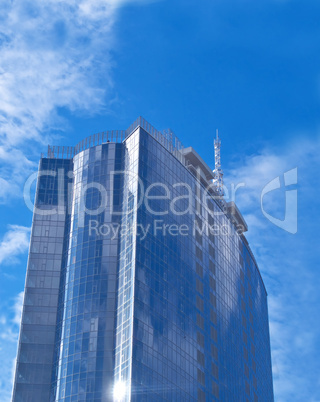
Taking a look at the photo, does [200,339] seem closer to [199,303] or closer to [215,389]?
[199,303]

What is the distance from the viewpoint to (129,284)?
142m

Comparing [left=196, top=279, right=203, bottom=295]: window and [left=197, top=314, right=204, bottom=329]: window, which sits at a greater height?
[left=196, top=279, right=203, bottom=295]: window

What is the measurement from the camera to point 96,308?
5679 inches

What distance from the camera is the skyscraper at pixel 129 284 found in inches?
5463

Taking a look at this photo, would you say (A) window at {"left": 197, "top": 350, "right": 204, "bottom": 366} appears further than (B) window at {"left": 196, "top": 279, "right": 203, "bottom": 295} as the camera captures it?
No

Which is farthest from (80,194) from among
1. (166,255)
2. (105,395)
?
(105,395)

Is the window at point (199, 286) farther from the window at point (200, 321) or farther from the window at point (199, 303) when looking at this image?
the window at point (200, 321)

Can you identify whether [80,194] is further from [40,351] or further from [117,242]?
[40,351]

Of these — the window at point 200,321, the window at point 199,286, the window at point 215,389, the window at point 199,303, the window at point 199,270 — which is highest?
the window at point 199,270

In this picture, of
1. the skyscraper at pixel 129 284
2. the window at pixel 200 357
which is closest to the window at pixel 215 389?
the skyscraper at pixel 129 284

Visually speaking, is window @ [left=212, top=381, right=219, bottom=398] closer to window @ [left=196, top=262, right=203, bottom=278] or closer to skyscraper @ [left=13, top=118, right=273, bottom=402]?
skyscraper @ [left=13, top=118, right=273, bottom=402]

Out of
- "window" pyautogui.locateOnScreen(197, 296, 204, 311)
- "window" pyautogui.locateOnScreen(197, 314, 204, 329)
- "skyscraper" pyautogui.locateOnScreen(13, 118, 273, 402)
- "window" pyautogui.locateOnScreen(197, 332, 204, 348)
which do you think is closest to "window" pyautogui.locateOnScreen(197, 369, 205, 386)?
"skyscraper" pyautogui.locateOnScreen(13, 118, 273, 402)

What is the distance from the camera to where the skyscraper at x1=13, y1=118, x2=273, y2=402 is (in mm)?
138750

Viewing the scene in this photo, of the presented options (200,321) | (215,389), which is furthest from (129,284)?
(215,389)
